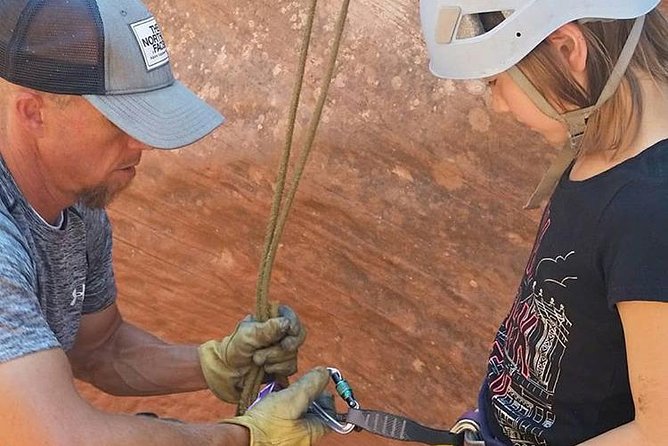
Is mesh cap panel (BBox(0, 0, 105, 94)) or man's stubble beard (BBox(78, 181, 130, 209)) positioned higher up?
mesh cap panel (BBox(0, 0, 105, 94))

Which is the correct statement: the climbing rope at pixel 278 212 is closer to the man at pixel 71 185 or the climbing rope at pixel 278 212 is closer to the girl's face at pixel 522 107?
the man at pixel 71 185

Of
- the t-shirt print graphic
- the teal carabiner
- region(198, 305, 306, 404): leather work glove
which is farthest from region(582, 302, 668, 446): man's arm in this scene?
region(198, 305, 306, 404): leather work glove

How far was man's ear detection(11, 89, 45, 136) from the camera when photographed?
159 cm

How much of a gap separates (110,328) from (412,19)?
108cm

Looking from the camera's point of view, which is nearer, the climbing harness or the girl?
the girl

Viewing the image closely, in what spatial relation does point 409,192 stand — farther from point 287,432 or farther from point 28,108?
point 28,108

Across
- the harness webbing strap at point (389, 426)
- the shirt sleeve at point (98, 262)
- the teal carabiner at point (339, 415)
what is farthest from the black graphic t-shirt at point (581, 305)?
the shirt sleeve at point (98, 262)

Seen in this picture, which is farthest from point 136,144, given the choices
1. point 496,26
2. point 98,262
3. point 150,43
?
point 496,26

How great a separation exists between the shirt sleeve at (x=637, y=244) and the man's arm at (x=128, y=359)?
3.59 ft

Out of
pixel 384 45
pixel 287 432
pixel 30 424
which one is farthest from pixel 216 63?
pixel 30 424

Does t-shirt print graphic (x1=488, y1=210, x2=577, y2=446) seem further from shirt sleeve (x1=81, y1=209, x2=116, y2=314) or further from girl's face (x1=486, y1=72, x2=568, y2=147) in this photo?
shirt sleeve (x1=81, y1=209, x2=116, y2=314)

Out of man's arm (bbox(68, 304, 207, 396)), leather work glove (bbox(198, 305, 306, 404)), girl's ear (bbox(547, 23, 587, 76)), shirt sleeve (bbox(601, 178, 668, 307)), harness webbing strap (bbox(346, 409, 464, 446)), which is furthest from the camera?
man's arm (bbox(68, 304, 207, 396))

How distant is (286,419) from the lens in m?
1.73

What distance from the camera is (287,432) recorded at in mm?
1725
